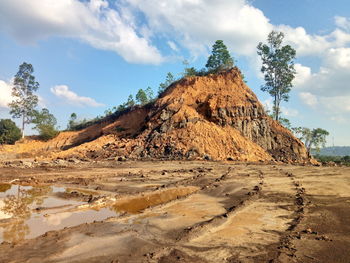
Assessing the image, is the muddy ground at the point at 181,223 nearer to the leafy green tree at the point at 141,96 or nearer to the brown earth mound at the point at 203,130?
the brown earth mound at the point at 203,130

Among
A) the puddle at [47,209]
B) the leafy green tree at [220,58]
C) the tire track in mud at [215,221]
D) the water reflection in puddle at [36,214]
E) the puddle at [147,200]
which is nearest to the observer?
the tire track in mud at [215,221]

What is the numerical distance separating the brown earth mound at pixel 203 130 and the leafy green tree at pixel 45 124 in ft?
17.4

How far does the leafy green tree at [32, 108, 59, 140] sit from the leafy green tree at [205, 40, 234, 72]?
2508cm

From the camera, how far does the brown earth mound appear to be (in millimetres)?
26141

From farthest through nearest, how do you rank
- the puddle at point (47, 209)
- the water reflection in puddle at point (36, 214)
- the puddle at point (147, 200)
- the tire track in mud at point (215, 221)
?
1. the puddle at point (147, 200)
2. the puddle at point (47, 209)
3. the water reflection in puddle at point (36, 214)
4. the tire track in mud at point (215, 221)

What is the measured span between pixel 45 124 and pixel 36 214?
3695 centimetres

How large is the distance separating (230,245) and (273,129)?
27.6m

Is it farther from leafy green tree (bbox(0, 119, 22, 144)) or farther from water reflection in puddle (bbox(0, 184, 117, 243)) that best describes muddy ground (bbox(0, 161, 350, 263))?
leafy green tree (bbox(0, 119, 22, 144))

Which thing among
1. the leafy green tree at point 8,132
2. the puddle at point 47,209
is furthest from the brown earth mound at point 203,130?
the puddle at point 47,209

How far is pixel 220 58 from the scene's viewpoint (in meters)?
38.1

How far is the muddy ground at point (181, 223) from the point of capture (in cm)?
529

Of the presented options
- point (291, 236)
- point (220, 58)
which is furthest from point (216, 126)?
point (291, 236)

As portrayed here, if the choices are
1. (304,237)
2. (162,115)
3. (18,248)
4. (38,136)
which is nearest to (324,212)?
(304,237)

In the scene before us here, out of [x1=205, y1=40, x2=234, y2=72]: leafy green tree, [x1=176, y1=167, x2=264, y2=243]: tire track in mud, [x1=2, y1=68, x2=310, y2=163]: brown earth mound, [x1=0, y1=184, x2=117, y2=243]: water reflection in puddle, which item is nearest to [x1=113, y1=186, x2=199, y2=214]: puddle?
[x1=0, y1=184, x2=117, y2=243]: water reflection in puddle
